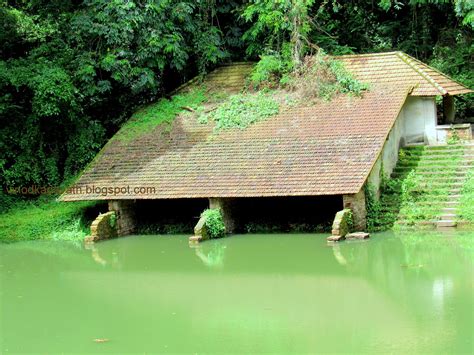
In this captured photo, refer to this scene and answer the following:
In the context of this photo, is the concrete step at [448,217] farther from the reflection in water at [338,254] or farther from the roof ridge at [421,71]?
the roof ridge at [421,71]

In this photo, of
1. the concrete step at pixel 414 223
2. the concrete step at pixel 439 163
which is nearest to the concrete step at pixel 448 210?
the concrete step at pixel 414 223

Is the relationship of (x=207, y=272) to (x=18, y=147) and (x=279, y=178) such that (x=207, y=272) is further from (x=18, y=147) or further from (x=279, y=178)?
(x=18, y=147)

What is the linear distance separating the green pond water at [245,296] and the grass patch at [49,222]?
1199mm

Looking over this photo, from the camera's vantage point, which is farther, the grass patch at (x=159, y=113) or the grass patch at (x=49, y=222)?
the grass patch at (x=159, y=113)

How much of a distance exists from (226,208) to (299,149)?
2.00m

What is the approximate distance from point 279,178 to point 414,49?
331 inches

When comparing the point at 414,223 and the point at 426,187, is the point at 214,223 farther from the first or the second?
the point at 426,187

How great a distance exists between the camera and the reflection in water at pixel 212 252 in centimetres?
1407

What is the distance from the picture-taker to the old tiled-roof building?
53.1ft

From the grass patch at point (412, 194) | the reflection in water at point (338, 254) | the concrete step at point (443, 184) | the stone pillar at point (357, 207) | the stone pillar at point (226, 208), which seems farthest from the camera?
the stone pillar at point (226, 208)

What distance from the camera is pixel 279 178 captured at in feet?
53.7

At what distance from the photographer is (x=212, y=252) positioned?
15.1 metres

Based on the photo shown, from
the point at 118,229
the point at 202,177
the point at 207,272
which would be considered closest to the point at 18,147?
the point at 118,229

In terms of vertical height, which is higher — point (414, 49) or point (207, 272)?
point (414, 49)
